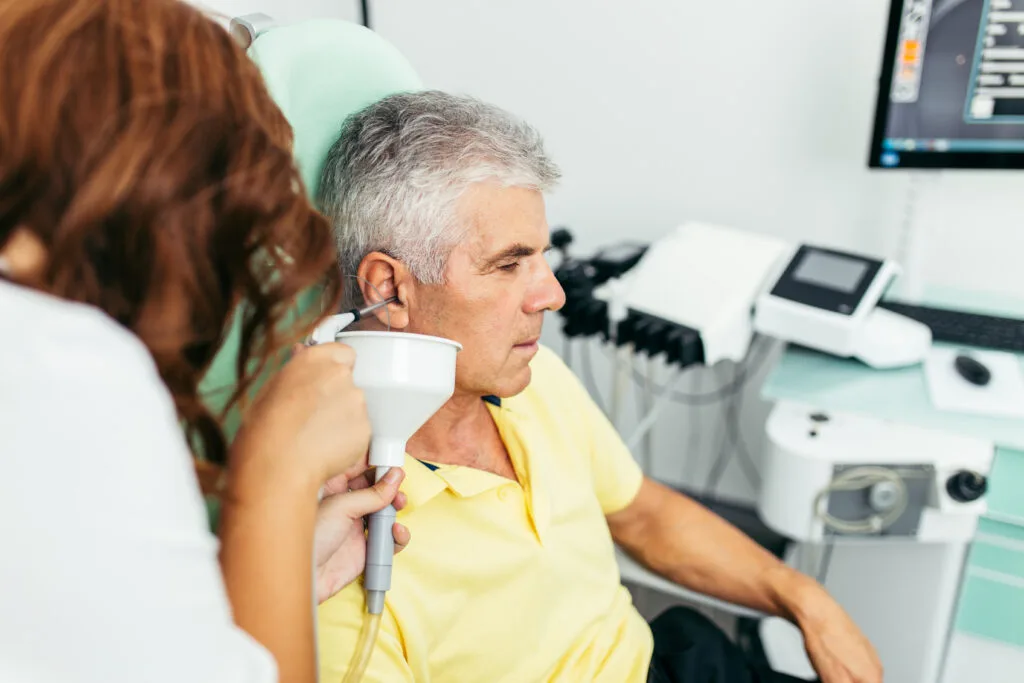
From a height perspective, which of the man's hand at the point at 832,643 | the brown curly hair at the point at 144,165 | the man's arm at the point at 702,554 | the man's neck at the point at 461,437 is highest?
the brown curly hair at the point at 144,165

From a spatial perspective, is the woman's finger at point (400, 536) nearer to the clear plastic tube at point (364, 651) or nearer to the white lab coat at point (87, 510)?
Answer: the clear plastic tube at point (364, 651)

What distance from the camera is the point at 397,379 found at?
2.51ft

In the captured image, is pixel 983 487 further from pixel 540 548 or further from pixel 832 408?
pixel 540 548

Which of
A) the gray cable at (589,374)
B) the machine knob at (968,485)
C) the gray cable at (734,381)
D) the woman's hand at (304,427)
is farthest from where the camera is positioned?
the gray cable at (589,374)

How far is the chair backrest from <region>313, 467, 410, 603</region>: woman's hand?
0.24 meters

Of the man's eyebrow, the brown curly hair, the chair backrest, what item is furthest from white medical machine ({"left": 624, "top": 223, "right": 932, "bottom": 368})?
the brown curly hair

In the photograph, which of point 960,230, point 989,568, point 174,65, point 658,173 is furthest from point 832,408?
point 174,65

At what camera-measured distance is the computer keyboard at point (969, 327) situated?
1.51 metres

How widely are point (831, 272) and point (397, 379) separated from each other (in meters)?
1.02

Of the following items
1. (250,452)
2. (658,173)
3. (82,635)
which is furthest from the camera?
(658,173)

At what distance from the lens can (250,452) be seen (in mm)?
606

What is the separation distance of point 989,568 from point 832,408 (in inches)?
13.9

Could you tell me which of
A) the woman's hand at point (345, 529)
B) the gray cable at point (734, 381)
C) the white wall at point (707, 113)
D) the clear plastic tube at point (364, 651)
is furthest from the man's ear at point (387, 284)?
the gray cable at point (734, 381)

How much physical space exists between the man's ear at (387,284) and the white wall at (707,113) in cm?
92
